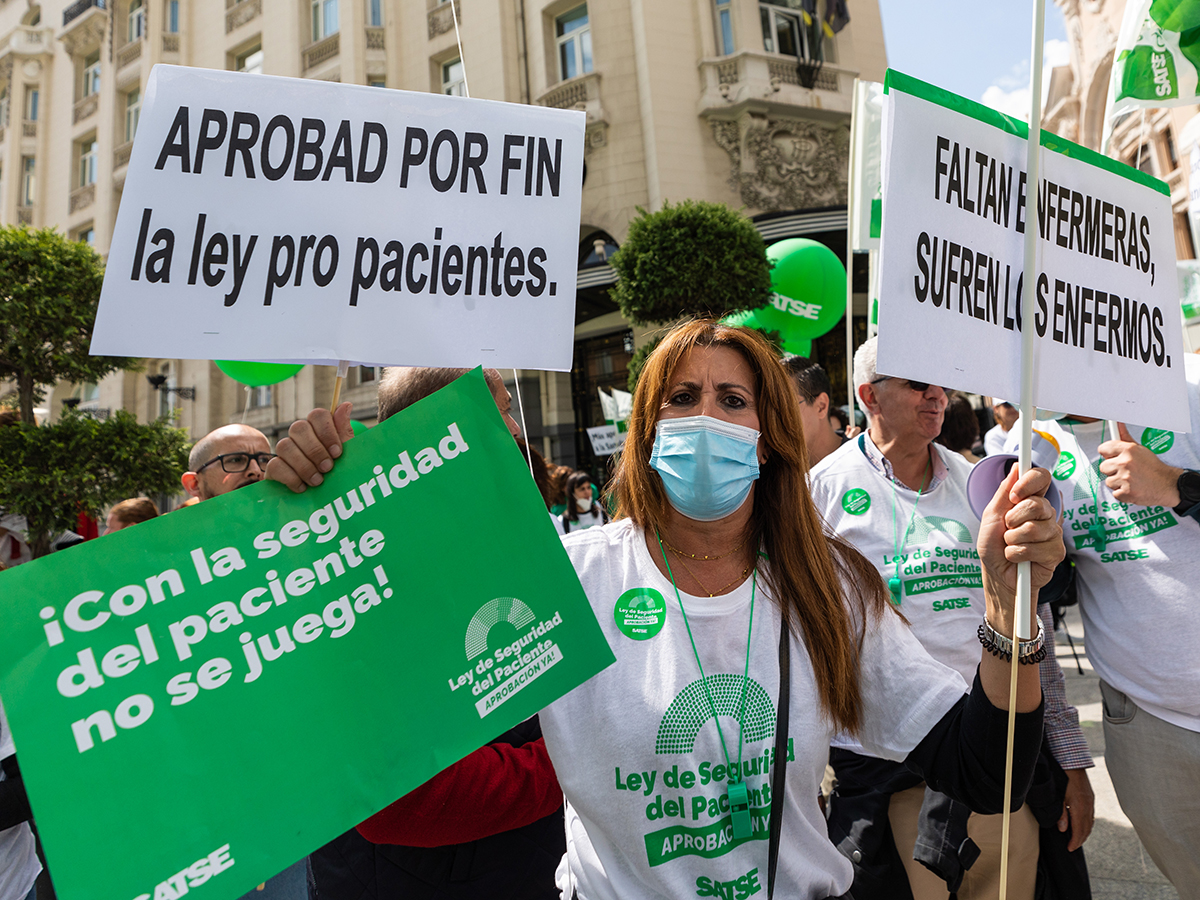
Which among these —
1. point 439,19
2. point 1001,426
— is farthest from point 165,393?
point 1001,426

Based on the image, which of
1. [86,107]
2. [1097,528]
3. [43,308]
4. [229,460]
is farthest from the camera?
[86,107]

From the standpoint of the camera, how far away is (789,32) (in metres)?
16.5

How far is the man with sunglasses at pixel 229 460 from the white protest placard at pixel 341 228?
1.35 meters

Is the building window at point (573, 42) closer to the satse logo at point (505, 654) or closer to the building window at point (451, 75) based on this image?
the building window at point (451, 75)

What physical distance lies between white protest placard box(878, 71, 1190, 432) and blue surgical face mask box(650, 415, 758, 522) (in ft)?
1.18

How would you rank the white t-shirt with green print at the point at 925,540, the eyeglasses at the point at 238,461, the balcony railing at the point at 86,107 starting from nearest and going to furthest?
1. the white t-shirt with green print at the point at 925,540
2. the eyeglasses at the point at 238,461
3. the balcony railing at the point at 86,107

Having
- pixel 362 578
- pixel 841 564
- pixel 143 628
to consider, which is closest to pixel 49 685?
pixel 143 628

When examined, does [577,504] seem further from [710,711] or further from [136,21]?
[136,21]

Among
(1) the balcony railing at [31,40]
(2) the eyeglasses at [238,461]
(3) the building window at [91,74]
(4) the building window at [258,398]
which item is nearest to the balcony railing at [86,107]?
(3) the building window at [91,74]

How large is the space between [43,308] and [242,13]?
15938 mm

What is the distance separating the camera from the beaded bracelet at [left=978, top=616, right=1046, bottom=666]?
132 cm

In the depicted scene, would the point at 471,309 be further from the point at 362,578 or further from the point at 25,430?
the point at 25,430

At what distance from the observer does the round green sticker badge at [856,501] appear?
2.50 m

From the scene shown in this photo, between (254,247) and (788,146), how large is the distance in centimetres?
1602
